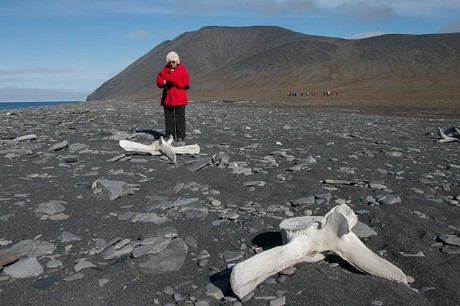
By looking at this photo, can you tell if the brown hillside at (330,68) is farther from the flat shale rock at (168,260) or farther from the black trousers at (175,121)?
the flat shale rock at (168,260)

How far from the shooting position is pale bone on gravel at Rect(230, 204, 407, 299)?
10.2 ft

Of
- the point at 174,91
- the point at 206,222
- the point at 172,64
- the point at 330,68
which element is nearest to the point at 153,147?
the point at 174,91

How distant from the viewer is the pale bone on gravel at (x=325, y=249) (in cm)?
309

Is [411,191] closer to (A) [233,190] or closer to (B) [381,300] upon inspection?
(A) [233,190]

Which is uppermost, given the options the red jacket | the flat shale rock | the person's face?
the person's face

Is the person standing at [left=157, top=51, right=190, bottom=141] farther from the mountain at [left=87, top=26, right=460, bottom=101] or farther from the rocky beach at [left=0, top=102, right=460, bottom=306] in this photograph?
the mountain at [left=87, top=26, right=460, bottom=101]

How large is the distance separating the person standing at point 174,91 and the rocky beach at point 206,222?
1.72m

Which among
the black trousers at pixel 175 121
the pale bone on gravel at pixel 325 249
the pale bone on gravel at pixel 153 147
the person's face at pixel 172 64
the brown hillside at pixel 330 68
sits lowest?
the pale bone on gravel at pixel 325 249

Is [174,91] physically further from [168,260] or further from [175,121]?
[168,260]

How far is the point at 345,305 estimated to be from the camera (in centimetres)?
280

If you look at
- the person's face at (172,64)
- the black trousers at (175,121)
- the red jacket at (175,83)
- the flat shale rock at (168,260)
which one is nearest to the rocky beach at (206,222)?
the flat shale rock at (168,260)

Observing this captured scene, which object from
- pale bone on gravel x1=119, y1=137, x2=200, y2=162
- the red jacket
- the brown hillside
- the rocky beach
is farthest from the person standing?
the brown hillside

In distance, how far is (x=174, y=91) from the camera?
920 cm

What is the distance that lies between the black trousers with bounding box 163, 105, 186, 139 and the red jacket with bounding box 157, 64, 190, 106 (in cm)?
16
